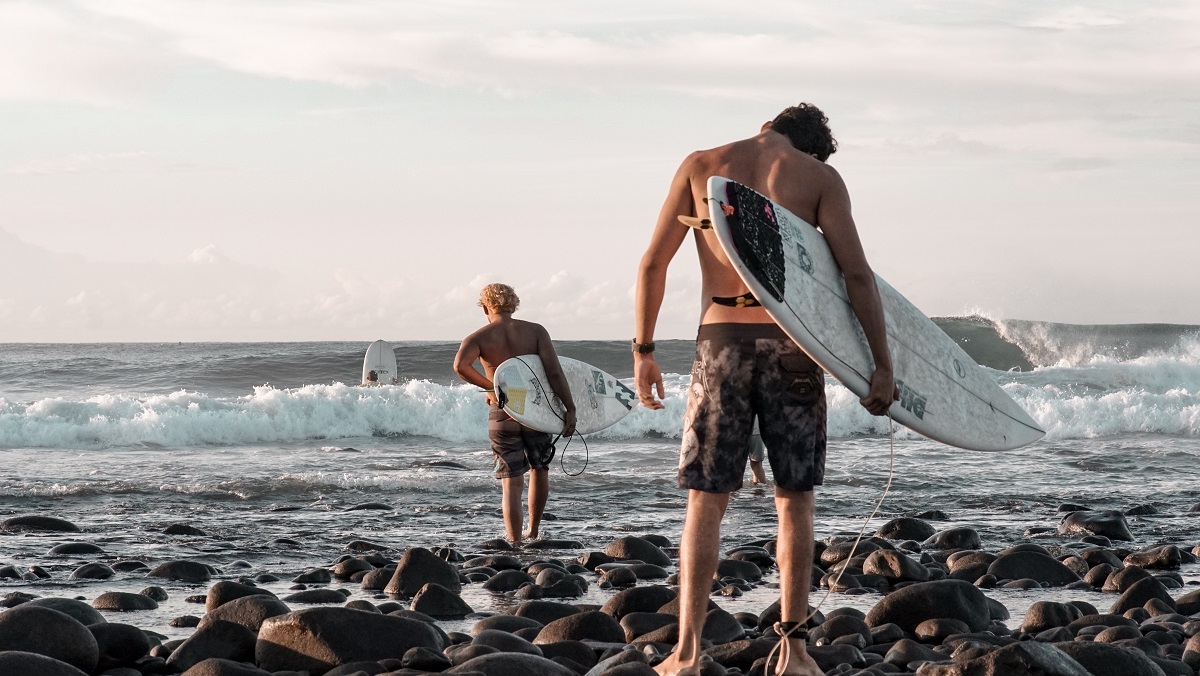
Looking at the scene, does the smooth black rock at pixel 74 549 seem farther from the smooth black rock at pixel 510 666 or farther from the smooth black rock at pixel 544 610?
the smooth black rock at pixel 510 666

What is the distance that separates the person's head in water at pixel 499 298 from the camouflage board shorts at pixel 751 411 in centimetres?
406

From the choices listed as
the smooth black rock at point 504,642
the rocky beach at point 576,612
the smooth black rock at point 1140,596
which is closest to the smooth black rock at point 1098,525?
the rocky beach at point 576,612

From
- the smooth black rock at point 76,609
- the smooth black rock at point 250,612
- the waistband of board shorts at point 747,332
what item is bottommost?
the smooth black rock at point 76,609

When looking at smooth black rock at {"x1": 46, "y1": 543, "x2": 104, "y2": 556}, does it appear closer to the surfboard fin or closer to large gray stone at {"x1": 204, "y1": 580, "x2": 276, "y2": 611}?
large gray stone at {"x1": 204, "y1": 580, "x2": 276, "y2": 611}

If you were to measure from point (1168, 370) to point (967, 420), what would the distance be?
21091 millimetres

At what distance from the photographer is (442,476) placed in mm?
10820

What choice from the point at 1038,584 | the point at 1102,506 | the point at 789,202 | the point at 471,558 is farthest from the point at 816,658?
the point at 1102,506

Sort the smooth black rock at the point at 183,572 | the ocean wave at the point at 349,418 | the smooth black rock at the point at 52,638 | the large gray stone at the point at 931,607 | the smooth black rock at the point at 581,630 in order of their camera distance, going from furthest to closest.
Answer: the ocean wave at the point at 349,418, the smooth black rock at the point at 183,572, the large gray stone at the point at 931,607, the smooth black rock at the point at 581,630, the smooth black rock at the point at 52,638

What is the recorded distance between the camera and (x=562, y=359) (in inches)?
350

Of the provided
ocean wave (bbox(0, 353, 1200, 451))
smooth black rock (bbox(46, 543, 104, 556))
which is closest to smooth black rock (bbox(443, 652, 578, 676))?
smooth black rock (bbox(46, 543, 104, 556))

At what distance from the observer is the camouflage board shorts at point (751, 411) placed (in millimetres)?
3314

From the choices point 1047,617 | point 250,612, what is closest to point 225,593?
point 250,612

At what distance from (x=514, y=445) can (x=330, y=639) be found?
10.6 ft

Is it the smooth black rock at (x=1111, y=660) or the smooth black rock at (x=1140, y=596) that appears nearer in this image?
the smooth black rock at (x=1111, y=660)
